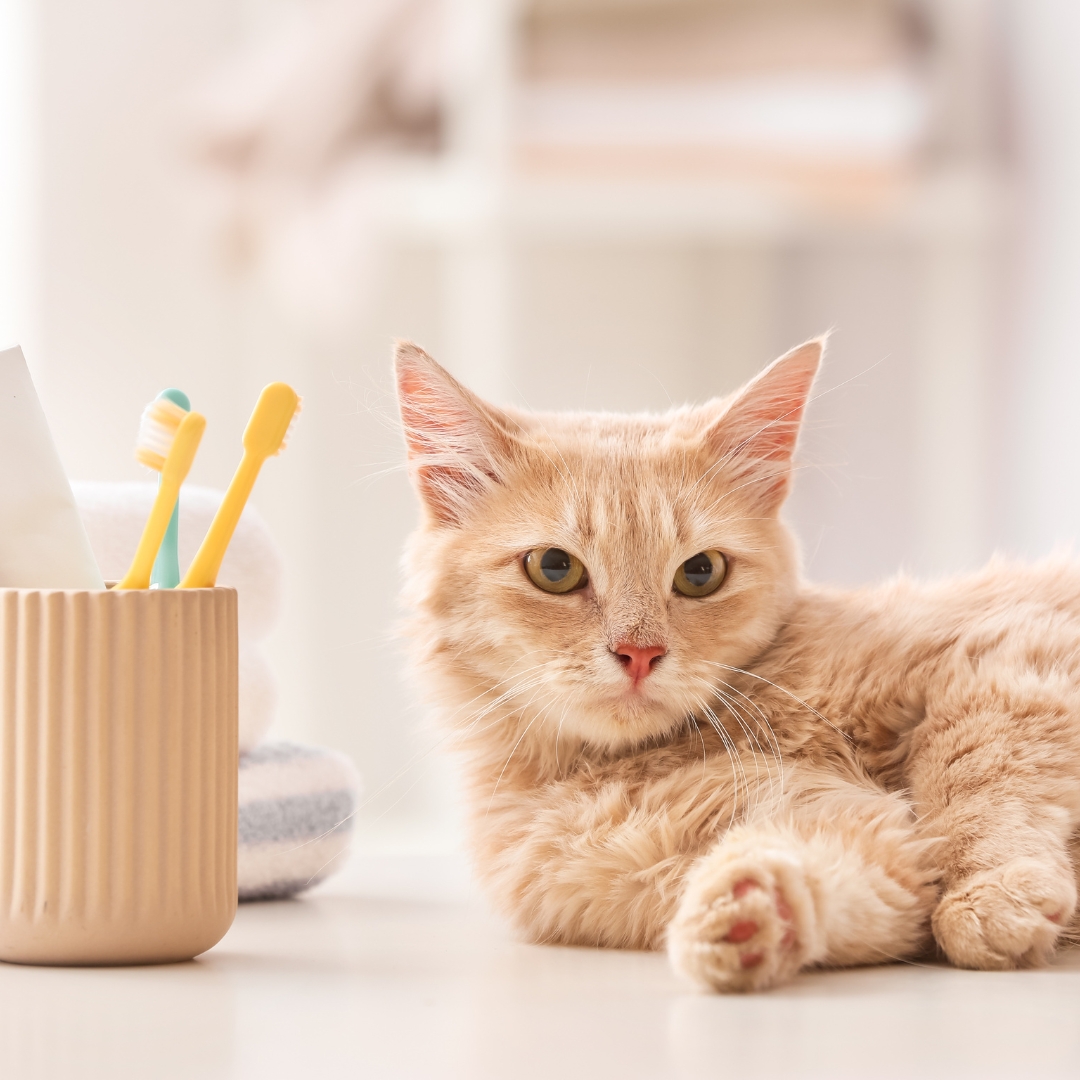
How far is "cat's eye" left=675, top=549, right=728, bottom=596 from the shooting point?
102 cm

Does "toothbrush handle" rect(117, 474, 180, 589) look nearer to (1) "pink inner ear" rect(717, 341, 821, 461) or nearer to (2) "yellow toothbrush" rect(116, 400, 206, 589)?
(2) "yellow toothbrush" rect(116, 400, 206, 589)

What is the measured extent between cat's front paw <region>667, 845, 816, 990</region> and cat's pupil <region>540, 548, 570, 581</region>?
293 mm

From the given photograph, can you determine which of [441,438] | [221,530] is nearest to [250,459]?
[221,530]

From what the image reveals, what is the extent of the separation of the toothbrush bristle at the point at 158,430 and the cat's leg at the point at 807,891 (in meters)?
0.44

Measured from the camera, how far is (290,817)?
109 centimetres

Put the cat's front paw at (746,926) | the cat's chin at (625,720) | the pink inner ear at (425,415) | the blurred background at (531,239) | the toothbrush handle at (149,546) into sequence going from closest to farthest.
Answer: the cat's front paw at (746,926) < the toothbrush handle at (149,546) < the cat's chin at (625,720) < the pink inner ear at (425,415) < the blurred background at (531,239)

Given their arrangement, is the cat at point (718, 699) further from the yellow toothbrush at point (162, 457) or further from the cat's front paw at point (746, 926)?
the yellow toothbrush at point (162, 457)

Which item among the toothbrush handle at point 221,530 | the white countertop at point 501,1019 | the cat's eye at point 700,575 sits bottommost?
the white countertop at point 501,1019

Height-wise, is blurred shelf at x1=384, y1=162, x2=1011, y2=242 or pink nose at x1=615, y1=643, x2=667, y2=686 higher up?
blurred shelf at x1=384, y1=162, x2=1011, y2=242

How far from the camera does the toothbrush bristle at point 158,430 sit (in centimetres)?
87

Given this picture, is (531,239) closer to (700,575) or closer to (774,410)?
(774,410)

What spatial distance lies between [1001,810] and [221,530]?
1.81ft

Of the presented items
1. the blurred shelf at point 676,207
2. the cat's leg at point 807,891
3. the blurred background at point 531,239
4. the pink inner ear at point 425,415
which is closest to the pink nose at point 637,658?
the cat's leg at point 807,891

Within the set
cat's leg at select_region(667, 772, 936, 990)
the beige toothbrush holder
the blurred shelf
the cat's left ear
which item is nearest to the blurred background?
the blurred shelf
